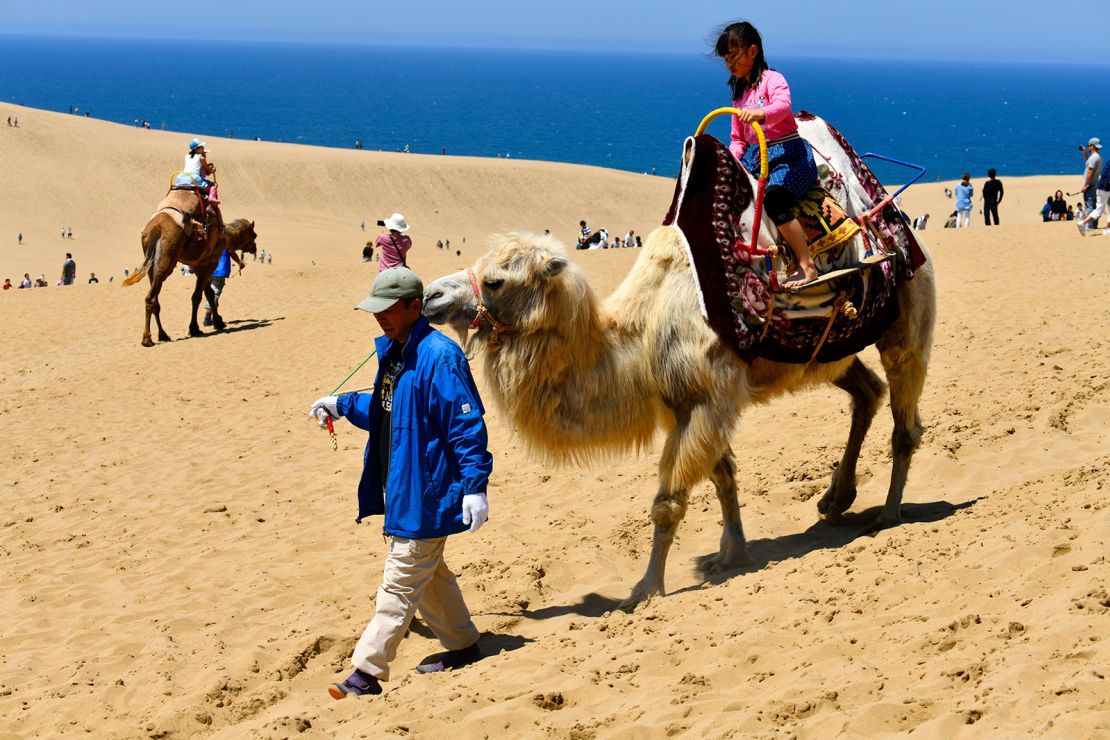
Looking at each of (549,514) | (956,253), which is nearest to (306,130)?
(956,253)

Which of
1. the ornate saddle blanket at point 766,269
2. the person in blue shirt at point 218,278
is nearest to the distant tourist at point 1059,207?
the person in blue shirt at point 218,278

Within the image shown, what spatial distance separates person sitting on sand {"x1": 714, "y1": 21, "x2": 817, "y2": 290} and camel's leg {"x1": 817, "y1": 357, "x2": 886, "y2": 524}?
4.91 feet

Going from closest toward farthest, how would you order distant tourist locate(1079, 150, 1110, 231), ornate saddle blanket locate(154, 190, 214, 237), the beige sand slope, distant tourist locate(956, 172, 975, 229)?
1. the beige sand slope
2. ornate saddle blanket locate(154, 190, 214, 237)
3. distant tourist locate(1079, 150, 1110, 231)
4. distant tourist locate(956, 172, 975, 229)

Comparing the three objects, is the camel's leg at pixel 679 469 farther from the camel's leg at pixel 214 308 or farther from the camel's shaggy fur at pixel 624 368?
the camel's leg at pixel 214 308

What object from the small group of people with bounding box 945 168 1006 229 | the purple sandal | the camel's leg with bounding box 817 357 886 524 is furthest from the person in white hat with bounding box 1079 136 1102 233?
the purple sandal

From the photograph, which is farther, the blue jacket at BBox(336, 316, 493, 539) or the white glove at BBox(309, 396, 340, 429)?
the white glove at BBox(309, 396, 340, 429)

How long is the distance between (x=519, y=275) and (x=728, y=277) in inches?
46.0

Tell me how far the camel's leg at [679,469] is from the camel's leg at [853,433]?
59.8 inches

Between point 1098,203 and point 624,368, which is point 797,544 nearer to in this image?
point 624,368

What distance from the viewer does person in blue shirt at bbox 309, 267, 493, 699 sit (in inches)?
205

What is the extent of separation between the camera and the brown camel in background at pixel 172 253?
57.8ft

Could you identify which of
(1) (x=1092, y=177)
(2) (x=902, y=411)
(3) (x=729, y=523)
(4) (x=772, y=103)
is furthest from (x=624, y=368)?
(1) (x=1092, y=177)

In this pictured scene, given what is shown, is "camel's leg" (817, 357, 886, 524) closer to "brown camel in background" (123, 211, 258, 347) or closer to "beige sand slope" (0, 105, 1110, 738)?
"beige sand slope" (0, 105, 1110, 738)

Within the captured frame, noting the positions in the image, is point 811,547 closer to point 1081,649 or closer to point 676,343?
point 676,343
